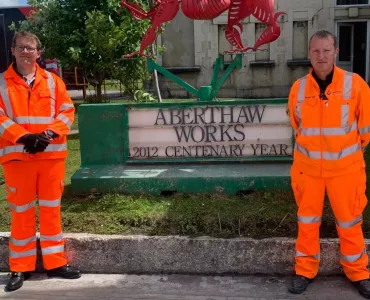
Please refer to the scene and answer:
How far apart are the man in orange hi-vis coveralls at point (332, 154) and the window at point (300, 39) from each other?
14.2 m

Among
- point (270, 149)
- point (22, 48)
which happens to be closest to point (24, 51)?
point (22, 48)

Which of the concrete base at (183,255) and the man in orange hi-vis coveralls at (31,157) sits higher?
the man in orange hi-vis coveralls at (31,157)

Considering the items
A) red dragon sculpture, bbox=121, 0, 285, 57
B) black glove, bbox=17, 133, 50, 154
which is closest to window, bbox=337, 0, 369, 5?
red dragon sculpture, bbox=121, 0, 285, 57

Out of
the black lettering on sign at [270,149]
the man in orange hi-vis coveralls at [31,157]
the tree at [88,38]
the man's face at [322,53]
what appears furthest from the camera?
the tree at [88,38]

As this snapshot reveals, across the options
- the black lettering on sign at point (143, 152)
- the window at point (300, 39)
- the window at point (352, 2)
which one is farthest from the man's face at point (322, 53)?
the window at point (352, 2)

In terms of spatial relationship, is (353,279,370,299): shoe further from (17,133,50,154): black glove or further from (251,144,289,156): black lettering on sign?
(17,133,50,154): black glove

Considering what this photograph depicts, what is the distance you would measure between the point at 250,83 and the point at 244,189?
1327cm

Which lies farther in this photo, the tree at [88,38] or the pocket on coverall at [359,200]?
the tree at [88,38]

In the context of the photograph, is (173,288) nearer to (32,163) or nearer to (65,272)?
(65,272)

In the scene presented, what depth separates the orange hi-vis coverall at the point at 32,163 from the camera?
3936 mm

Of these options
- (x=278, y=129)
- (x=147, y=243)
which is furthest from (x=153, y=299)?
(x=278, y=129)

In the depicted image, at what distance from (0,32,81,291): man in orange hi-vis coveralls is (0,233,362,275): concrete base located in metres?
0.23

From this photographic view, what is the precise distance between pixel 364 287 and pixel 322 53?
174 cm

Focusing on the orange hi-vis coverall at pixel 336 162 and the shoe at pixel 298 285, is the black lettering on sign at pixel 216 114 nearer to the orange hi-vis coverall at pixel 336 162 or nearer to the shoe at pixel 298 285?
the orange hi-vis coverall at pixel 336 162
